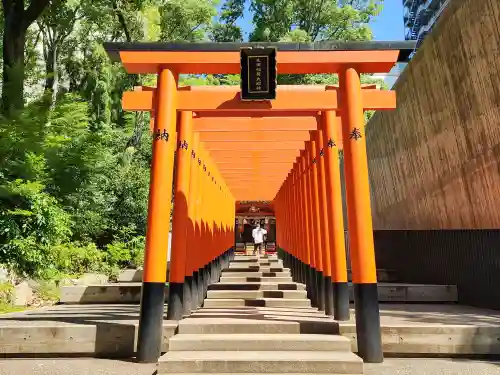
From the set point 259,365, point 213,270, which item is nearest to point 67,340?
point 259,365

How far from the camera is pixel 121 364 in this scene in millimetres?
4855

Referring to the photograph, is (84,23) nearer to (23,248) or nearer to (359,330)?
(23,248)

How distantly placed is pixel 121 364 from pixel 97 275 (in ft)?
26.2

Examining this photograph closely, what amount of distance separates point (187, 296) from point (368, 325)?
3.43 meters

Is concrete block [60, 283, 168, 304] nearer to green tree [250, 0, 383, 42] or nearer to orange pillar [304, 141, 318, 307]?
orange pillar [304, 141, 318, 307]

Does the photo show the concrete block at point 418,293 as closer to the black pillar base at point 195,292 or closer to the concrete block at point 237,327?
the black pillar base at point 195,292

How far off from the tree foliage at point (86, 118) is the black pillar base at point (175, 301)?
18.8 feet

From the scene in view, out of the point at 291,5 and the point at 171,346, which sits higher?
the point at 291,5

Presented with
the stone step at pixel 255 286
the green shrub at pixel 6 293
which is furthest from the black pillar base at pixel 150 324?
the green shrub at pixel 6 293

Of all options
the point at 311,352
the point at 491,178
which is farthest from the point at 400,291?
the point at 311,352

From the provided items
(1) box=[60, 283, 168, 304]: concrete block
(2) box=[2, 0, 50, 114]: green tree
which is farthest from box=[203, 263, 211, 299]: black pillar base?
(2) box=[2, 0, 50, 114]: green tree

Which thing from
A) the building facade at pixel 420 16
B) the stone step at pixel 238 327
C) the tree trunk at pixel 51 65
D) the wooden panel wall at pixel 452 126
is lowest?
the stone step at pixel 238 327

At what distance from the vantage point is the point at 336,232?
21.0 ft

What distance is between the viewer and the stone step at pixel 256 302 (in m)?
7.83
